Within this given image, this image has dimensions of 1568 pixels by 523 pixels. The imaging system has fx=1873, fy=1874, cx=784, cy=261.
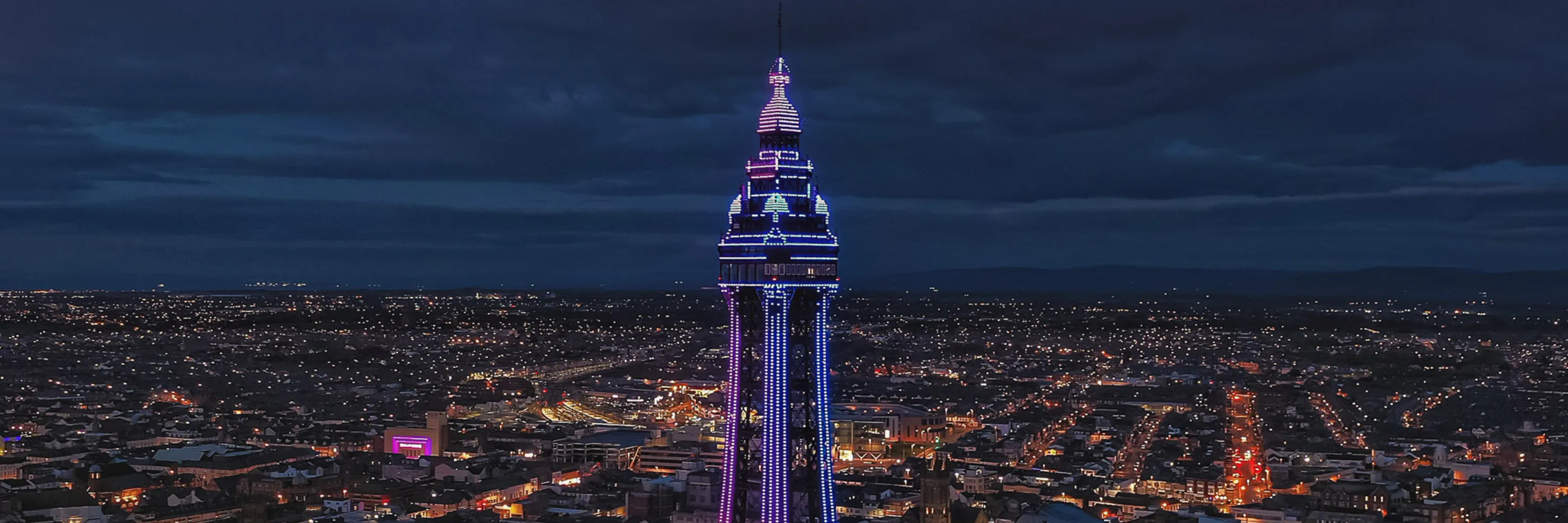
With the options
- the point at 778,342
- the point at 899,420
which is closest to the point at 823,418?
the point at 778,342

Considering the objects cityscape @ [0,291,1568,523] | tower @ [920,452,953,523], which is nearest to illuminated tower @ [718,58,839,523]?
tower @ [920,452,953,523]

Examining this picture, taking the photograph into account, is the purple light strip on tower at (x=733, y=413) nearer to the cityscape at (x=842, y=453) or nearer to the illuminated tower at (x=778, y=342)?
the illuminated tower at (x=778, y=342)

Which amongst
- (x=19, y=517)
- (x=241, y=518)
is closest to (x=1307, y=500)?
(x=241, y=518)

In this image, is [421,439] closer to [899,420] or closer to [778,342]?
[899,420]

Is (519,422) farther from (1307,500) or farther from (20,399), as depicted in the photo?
(1307,500)

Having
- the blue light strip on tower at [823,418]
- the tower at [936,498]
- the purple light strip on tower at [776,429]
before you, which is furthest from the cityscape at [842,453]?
the purple light strip on tower at [776,429]
